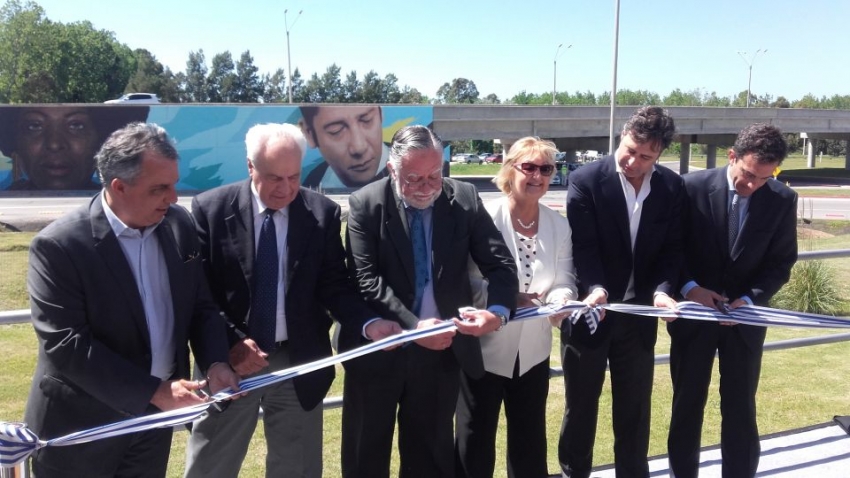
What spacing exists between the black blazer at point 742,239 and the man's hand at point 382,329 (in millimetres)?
1730

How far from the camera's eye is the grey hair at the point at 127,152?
2406 millimetres

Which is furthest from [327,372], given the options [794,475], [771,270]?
[794,475]

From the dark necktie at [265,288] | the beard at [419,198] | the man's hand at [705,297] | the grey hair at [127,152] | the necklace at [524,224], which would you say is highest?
the grey hair at [127,152]

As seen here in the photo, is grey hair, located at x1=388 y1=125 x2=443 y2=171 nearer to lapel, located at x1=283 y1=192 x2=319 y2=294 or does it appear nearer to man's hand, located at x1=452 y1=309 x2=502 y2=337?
lapel, located at x1=283 y1=192 x2=319 y2=294

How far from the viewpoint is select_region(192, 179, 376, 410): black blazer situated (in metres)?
3.02

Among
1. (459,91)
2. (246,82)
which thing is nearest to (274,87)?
(246,82)

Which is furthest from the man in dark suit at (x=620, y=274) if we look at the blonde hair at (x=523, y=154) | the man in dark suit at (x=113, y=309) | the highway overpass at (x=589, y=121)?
the highway overpass at (x=589, y=121)

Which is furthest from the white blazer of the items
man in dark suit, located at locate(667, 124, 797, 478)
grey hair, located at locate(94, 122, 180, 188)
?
grey hair, located at locate(94, 122, 180, 188)

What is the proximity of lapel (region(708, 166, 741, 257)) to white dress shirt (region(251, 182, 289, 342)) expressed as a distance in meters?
2.25

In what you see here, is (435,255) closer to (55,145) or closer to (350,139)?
(350,139)

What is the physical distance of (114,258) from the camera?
8.18 feet

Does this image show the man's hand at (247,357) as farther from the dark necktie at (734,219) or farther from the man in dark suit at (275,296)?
the dark necktie at (734,219)

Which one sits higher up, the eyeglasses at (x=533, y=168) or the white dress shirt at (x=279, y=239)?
the eyeglasses at (x=533, y=168)

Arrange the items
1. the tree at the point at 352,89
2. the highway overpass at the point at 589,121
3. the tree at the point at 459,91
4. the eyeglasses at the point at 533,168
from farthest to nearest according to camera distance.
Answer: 1. the tree at the point at 459,91
2. the tree at the point at 352,89
3. the highway overpass at the point at 589,121
4. the eyeglasses at the point at 533,168
